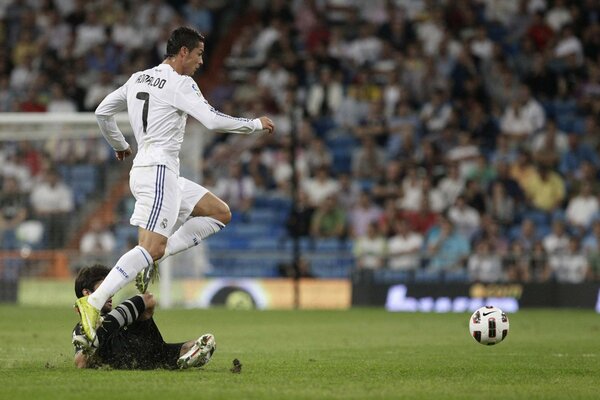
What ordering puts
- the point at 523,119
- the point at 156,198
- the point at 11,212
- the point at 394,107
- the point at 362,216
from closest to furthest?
the point at 156,198 → the point at 11,212 → the point at 362,216 → the point at 523,119 → the point at 394,107

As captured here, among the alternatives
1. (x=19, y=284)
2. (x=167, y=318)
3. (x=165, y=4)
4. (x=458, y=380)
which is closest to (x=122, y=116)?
(x=19, y=284)

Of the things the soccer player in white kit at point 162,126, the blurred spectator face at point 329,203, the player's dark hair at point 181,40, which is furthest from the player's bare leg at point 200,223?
the blurred spectator face at point 329,203

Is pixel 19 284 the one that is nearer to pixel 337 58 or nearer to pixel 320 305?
pixel 320 305

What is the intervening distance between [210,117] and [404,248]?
11.0m

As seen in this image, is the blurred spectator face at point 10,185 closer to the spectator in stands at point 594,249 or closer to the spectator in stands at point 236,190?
the spectator in stands at point 236,190

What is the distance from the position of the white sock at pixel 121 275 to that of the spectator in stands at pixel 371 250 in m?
10.7

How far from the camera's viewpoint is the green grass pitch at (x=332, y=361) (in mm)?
7344

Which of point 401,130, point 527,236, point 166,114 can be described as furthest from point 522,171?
point 166,114

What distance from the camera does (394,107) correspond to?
74.6 ft

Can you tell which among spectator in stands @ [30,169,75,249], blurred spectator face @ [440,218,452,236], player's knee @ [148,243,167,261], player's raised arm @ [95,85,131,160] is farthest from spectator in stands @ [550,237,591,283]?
player's knee @ [148,243,167,261]

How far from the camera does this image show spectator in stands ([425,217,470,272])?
19.2 metres

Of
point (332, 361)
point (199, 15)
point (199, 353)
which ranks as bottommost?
point (332, 361)

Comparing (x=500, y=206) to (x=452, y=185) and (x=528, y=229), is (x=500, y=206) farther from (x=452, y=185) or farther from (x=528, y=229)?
(x=452, y=185)

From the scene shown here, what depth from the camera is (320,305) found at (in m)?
19.8
